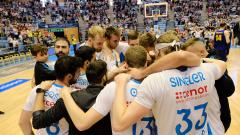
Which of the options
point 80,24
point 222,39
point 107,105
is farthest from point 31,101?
point 80,24

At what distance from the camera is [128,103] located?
208 cm

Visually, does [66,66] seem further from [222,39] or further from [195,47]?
[222,39]

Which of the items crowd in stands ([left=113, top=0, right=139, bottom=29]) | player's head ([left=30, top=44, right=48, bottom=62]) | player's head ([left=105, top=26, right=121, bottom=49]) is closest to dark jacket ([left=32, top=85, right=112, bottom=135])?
player's head ([left=30, top=44, right=48, bottom=62])

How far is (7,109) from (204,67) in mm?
6938

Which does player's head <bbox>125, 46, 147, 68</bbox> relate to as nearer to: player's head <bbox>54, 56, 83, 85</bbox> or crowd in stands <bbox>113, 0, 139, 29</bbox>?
player's head <bbox>54, 56, 83, 85</bbox>

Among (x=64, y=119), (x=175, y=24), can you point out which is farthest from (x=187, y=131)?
(x=175, y=24)

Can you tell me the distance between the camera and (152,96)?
6.17ft

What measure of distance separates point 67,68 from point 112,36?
5.16ft

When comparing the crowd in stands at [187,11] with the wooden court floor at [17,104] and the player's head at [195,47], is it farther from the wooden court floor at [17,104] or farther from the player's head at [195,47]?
the player's head at [195,47]

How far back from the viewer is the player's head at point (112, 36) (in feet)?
12.6

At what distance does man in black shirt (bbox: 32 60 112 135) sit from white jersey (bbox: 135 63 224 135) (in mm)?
464

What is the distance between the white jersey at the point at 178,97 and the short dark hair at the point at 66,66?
2.42 feet

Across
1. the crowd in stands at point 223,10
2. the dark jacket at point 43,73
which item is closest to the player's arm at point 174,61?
the dark jacket at point 43,73

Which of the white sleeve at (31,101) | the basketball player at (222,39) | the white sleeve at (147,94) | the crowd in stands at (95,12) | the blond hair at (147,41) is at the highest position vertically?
the crowd in stands at (95,12)
